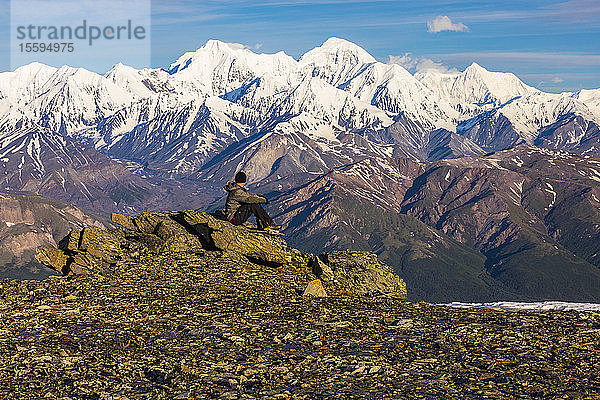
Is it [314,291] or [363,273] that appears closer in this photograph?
[314,291]

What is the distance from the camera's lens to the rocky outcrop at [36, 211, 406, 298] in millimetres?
43219

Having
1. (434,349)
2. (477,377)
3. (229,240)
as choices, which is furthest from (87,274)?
(477,377)

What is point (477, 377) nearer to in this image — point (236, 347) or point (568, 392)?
point (568, 392)

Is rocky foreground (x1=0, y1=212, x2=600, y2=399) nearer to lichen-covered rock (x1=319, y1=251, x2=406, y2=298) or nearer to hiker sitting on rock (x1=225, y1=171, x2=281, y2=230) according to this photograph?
lichen-covered rock (x1=319, y1=251, x2=406, y2=298)

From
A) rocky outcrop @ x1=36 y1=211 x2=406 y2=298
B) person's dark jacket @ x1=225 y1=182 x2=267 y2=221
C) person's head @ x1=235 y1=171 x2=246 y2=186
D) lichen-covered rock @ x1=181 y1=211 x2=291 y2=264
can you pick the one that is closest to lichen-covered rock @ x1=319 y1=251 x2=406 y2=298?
rocky outcrop @ x1=36 y1=211 x2=406 y2=298

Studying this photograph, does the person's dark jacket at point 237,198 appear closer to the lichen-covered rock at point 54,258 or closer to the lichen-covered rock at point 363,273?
the lichen-covered rock at point 363,273

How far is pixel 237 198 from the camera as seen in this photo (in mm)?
48531

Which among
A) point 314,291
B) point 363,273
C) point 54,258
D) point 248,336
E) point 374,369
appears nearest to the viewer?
point 374,369

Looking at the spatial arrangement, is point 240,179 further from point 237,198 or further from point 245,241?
point 245,241

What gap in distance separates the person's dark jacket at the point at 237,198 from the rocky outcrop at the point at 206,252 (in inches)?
42.8

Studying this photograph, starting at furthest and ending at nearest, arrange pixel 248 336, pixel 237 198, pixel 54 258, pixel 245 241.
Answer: pixel 237 198
pixel 245 241
pixel 54 258
pixel 248 336

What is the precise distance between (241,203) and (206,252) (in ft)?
18.0

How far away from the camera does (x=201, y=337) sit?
27.8m

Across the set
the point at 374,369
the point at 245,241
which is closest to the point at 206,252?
the point at 245,241
